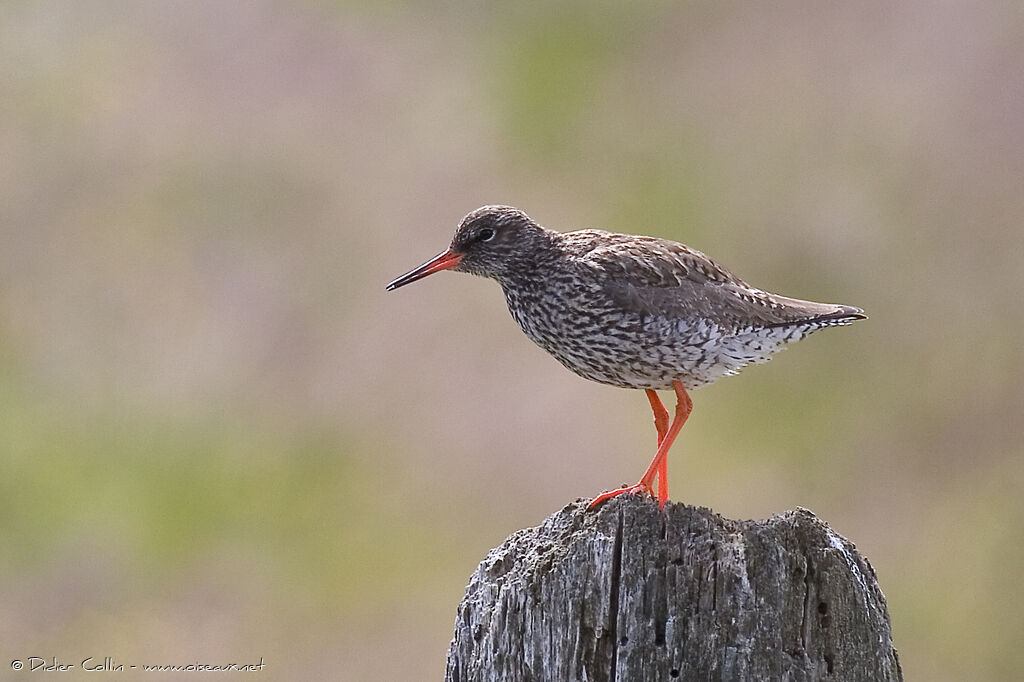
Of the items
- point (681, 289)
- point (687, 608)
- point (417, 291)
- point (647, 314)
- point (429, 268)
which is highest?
point (417, 291)

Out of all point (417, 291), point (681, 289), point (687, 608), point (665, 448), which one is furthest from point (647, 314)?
point (417, 291)

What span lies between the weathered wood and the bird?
1.86 metres

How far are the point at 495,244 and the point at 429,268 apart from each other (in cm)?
37

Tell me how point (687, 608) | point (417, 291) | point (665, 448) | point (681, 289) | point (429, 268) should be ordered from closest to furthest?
1. point (687, 608)
2. point (665, 448)
3. point (681, 289)
4. point (429, 268)
5. point (417, 291)

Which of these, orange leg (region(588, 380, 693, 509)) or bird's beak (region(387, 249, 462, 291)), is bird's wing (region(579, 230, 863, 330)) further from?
bird's beak (region(387, 249, 462, 291))

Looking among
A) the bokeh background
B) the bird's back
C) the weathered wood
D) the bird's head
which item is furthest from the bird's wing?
the bokeh background

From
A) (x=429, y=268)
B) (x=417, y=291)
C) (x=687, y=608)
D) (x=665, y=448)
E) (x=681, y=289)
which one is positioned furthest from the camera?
(x=417, y=291)

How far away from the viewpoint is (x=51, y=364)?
1257 centimetres

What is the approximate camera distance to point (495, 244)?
7.22 meters

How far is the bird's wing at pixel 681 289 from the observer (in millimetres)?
6813

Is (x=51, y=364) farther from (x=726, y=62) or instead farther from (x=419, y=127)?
(x=726, y=62)

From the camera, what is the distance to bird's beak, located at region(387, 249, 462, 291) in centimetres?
710

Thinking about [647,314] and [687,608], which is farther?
[647,314]

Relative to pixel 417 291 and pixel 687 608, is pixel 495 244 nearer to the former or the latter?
pixel 687 608
